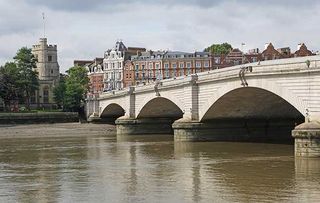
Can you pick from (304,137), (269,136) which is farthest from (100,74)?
(304,137)

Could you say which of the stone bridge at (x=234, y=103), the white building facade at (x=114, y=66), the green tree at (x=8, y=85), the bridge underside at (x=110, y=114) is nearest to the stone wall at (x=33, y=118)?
the bridge underside at (x=110, y=114)

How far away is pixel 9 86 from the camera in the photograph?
303 feet

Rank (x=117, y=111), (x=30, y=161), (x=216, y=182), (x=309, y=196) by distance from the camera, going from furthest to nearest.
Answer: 1. (x=117, y=111)
2. (x=30, y=161)
3. (x=216, y=182)
4. (x=309, y=196)

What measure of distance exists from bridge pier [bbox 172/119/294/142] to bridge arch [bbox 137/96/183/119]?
946 cm

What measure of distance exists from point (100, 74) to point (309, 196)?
105249 millimetres

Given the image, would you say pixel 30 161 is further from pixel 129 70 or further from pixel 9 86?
pixel 129 70

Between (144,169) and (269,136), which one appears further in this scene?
(269,136)

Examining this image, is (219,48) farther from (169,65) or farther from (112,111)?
(112,111)

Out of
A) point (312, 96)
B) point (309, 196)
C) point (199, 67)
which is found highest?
point (199, 67)

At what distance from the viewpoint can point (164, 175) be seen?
23.4 m

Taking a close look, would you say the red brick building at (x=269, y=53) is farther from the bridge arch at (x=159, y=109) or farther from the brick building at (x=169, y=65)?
the bridge arch at (x=159, y=109)

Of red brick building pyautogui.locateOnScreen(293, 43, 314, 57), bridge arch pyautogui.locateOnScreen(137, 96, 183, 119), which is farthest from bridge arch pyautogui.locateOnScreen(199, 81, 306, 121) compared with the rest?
red brick building pyautogui.locateOnScreen(293, 43, 314, 57)

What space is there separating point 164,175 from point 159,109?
2966 cm

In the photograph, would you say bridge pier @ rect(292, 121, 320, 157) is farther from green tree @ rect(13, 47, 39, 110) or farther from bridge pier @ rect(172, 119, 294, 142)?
green tree @ rect(13, 47, 39, 110)
